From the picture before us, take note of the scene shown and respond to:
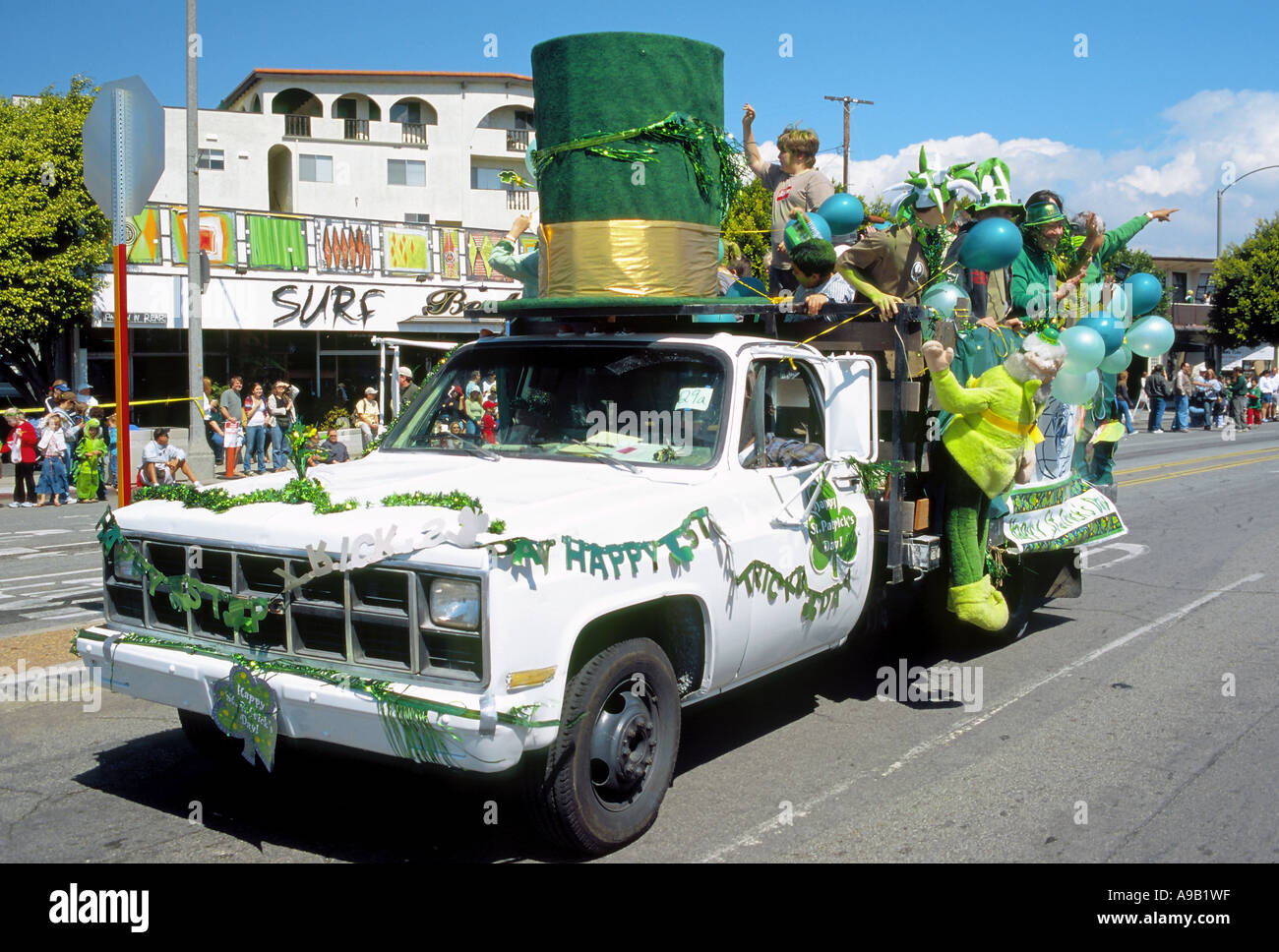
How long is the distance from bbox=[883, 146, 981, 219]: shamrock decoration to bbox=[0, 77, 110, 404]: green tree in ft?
66.0

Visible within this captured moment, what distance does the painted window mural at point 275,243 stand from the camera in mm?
26016

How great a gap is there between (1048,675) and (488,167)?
44.0 m

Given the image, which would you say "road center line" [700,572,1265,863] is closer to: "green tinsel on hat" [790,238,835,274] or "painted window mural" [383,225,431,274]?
"green tinsel on hat" [790,238,835,274]

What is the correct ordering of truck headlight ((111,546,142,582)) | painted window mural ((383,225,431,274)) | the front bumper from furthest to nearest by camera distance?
painted window mural ((383,225,431,274)), truck headlight ((111,546,142,582)), the front bumper

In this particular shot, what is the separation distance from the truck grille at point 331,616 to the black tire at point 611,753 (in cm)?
51

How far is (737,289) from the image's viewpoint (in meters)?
7.29

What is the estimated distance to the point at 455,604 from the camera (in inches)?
158

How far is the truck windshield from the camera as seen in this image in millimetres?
5348

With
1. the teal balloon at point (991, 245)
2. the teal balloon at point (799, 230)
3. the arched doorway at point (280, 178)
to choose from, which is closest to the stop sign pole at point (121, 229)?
the teal balloon at point (799, 230)

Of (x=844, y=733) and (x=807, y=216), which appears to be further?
(x=807, y=216)

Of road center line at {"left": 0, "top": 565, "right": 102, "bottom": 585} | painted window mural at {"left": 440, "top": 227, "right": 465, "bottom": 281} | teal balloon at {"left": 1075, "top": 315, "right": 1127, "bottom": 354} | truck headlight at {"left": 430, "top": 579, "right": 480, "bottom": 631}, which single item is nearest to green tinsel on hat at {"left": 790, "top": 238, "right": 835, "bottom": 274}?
teal balloon at {"left": 1075, "top": 315, "right": 1127, "bottom": 354}

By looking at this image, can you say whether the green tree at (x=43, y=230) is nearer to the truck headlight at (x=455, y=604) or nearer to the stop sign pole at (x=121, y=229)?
the stop sign pole at (x=121, y=229)

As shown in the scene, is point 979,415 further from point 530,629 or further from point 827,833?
point 530,629
